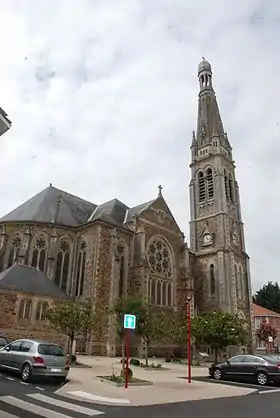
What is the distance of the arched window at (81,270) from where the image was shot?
102 ft

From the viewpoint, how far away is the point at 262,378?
16.0 meters

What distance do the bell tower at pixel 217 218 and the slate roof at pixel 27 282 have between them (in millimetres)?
20118

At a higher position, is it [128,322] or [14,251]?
[14,251]

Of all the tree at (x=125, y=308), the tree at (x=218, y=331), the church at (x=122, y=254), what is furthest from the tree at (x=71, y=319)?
the tree at (x=218, y=331)

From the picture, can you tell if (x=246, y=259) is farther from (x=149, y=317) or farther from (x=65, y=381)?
(x=65, y=381)

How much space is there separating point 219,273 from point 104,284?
52.3ft

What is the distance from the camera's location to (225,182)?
47906mm

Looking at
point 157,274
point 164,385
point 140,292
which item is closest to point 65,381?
point 164,385

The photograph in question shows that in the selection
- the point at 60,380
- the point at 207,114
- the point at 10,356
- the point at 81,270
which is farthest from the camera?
the point at 207,114

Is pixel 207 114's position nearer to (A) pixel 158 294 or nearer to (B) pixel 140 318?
(A) pixel 158 294

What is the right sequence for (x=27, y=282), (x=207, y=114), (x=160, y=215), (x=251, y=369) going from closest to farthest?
(x=251, y=369)
(x=27, y=282)
(x=160, y=215)
(x=207, y=114)

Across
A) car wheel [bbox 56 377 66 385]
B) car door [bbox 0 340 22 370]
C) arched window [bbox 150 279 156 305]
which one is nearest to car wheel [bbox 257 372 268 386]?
car wheel [bbox 56 377 66 385]

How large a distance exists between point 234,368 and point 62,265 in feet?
63.5

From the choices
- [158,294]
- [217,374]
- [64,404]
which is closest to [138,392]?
[64,404]
